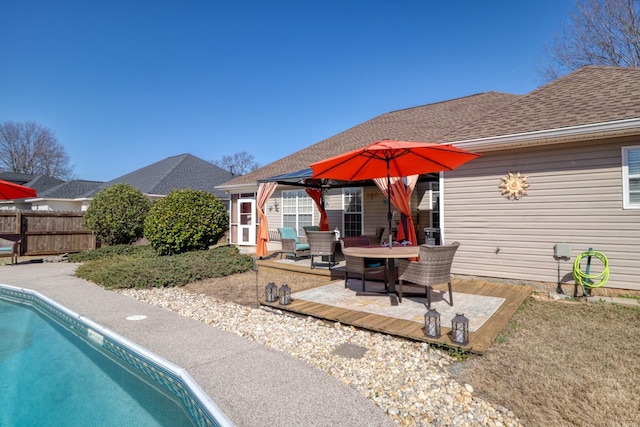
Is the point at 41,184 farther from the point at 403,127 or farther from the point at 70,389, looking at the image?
the point at 70,389

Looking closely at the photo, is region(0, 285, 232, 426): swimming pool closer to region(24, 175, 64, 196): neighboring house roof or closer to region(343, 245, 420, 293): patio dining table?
region(343, 245, 420, 293): patio dining table

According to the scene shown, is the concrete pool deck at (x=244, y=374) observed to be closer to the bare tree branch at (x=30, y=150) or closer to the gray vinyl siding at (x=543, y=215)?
the gray vinyl siding at (x=543, y=215)

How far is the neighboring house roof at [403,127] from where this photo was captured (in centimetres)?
1184

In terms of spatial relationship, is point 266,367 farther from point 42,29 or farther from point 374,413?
point 42,29

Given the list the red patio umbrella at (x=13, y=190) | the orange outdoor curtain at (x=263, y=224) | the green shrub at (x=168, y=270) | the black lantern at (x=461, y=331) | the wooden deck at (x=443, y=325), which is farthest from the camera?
the orange outdoor curtain at (x=263, y=224)

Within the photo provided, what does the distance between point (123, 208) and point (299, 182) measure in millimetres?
7763

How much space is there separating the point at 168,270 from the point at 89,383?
4.56 m

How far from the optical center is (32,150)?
1419 inches

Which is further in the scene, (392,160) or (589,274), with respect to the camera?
(392,160)

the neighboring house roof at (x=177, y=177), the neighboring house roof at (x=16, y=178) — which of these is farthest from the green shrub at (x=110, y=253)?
the neighboring house roof at (x=16, y=178)

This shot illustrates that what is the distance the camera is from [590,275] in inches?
232

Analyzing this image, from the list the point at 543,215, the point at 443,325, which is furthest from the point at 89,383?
the point at 543,215

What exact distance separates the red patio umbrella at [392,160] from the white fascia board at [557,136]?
1.24 metres

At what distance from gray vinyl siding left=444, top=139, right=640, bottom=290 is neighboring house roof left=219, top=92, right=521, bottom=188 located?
419 centimetres
